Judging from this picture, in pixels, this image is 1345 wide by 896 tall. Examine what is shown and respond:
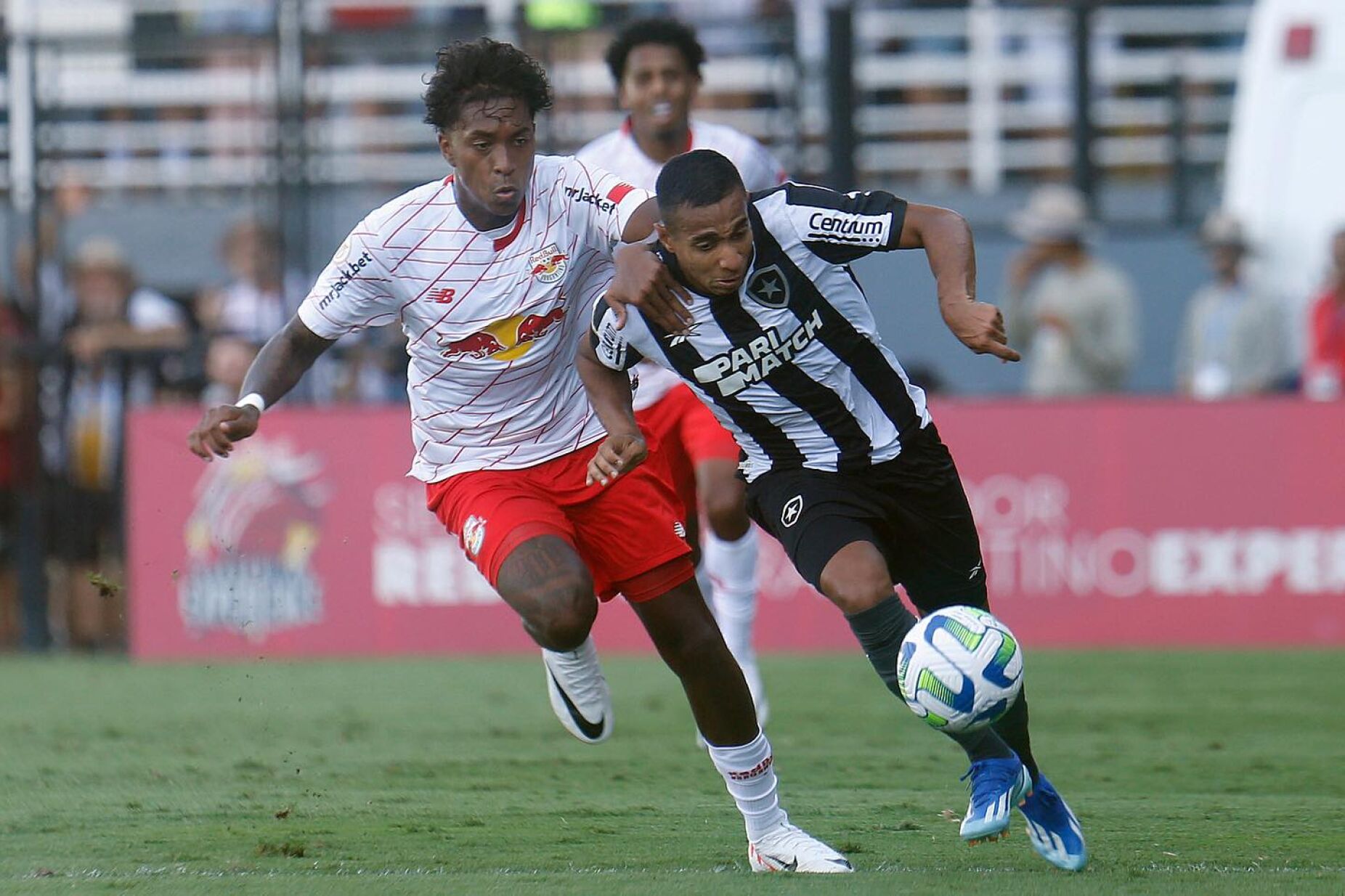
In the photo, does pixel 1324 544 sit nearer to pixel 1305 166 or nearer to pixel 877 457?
pixel 1305 166

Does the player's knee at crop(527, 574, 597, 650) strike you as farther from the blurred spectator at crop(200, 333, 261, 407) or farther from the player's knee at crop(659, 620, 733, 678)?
the blurred spectator at crop(200, 333, 261, 407)

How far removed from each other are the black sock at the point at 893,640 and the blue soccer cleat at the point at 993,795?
0.03 m

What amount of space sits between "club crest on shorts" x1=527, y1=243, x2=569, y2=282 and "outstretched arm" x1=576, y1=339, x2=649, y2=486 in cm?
32

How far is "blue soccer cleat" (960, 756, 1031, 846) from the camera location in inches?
200

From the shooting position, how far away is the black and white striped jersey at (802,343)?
5.45 m

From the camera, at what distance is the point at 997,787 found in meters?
5.16

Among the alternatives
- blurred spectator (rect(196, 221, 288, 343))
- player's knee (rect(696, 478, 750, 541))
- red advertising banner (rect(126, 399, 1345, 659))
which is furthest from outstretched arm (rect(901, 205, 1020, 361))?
blurred spectator (rect(196, 221, 288, 343))

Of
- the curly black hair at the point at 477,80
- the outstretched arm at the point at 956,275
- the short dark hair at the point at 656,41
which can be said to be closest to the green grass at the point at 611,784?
the outstretched arm at the point at 956,275

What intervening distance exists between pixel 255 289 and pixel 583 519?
740 centimetres

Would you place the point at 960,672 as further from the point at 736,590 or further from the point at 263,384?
the point at 736,590

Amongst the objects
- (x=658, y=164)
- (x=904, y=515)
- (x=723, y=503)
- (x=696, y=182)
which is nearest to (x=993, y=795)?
(x=904, y=515)

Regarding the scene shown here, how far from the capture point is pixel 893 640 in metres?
5.27

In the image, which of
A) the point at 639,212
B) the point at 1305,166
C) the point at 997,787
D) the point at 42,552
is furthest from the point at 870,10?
the point at 997,787

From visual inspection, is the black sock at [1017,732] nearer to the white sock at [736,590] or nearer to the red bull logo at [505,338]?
the red bull logo at [505,338]
